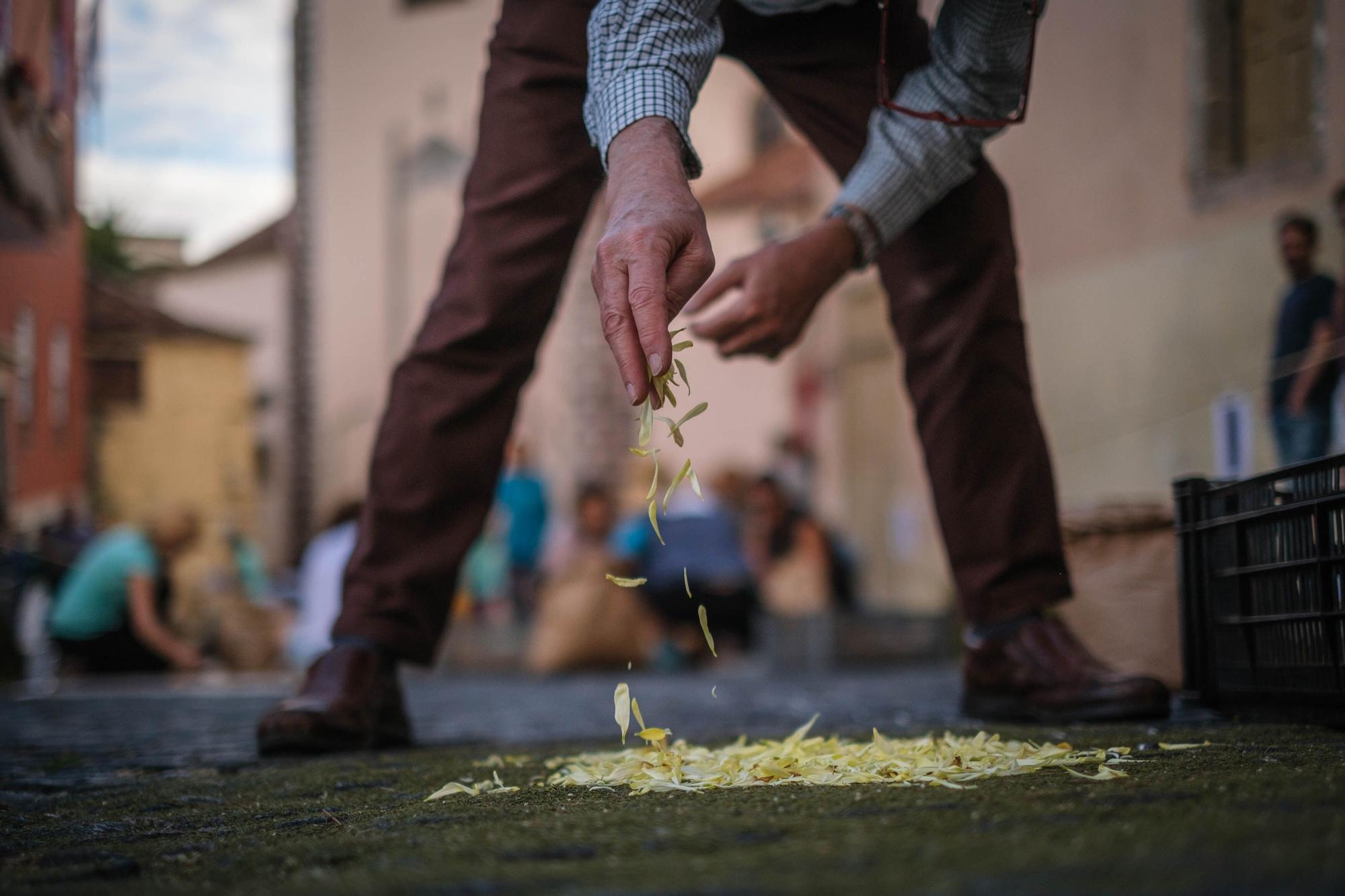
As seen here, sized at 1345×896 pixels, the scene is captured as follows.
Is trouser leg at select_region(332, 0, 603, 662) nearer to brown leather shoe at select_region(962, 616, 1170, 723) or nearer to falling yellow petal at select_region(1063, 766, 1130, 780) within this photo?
brown leather shoe at select_region(962, 616, 1170, 723)

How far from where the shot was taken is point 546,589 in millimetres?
7648

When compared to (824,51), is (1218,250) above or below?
above

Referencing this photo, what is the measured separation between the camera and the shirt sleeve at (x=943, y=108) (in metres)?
2.00

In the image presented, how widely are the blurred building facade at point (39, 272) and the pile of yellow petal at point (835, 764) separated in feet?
24.5

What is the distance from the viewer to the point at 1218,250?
6156 millimetres

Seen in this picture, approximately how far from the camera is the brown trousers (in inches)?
87.2

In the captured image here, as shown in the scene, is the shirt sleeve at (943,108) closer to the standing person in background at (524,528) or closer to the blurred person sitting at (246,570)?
the standing person in background at (524,528)

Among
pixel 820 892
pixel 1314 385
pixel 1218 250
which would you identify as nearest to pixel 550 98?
pixel 820 892

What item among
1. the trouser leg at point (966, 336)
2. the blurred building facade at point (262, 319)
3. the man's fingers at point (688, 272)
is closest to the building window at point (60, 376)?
the blurred building facade at point (262, 319)

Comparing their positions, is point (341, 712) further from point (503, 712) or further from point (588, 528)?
point (588, 528)

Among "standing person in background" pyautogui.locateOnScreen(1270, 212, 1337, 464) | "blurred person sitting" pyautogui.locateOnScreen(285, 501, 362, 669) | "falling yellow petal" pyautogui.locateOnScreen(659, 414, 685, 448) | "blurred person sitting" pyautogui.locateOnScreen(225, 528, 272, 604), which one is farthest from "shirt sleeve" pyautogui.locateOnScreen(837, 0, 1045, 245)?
"blurred person sitting" pyautogui.locateOnScreen(225, 528, 272, 604)

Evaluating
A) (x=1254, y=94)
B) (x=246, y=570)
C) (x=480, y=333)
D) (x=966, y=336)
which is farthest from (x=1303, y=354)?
(x=246, y=570)

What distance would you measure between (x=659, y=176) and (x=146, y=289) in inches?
1296

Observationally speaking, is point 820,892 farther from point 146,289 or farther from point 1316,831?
point 146,289
